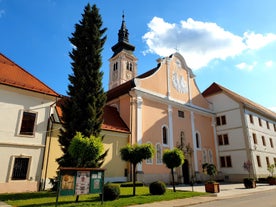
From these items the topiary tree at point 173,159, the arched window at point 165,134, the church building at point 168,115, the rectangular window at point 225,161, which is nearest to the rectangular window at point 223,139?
the church building at point 168,115

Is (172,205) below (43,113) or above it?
below

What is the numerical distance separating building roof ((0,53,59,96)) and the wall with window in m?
0.38

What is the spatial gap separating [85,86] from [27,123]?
201 inches

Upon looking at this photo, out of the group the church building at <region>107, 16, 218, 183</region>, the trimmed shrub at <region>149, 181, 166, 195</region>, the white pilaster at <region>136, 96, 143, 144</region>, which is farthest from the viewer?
the church building at <region>107, 16, 218, 183</region>

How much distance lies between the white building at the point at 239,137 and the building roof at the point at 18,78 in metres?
25.1

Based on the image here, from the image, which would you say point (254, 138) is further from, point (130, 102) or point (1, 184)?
point (1, 184)

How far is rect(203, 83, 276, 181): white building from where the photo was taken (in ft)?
99.5

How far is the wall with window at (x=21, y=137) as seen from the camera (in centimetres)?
1477

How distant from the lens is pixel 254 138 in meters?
32.3

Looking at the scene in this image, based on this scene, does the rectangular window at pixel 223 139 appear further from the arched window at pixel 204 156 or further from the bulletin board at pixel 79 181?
the bulletin board at pixel 79 181

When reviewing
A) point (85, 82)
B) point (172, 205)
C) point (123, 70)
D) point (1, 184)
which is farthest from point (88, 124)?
point (123, 70)

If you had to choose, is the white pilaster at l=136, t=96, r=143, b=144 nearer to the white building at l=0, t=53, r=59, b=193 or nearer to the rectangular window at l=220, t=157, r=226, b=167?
the white building at l=0, t=53, r=59, b=193

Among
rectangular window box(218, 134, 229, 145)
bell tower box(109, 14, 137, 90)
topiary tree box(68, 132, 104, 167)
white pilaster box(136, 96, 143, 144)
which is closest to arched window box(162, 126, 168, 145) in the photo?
white pilaster box(136, 96, 143, 144)

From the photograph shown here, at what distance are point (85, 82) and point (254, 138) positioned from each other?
2708 cm
